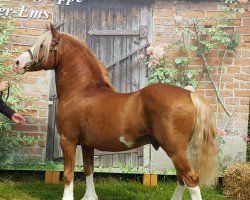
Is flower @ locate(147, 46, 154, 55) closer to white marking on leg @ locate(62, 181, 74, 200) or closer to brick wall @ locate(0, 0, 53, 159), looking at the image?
brick wall @ locate(0, 0, 53, 159)

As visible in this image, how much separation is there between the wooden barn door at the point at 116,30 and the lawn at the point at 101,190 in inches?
50.7

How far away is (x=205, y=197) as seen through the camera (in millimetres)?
4836

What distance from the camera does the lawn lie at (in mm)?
Answer: 4711

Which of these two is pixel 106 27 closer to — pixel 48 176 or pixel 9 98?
pixel 9 98

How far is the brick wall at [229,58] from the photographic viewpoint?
516 centimetres

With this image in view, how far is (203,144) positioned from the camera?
3.65 metres

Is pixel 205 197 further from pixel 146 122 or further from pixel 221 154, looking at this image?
pixel 146 122

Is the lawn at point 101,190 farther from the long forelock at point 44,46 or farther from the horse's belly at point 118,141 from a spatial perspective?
the long forelock at point 44,46

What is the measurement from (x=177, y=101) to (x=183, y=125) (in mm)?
227

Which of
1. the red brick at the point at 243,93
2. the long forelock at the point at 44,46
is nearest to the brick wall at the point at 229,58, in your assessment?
the red brick at the point at 243,93

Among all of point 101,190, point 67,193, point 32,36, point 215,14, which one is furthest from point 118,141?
point 215,14

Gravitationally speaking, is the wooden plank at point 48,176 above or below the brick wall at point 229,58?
below

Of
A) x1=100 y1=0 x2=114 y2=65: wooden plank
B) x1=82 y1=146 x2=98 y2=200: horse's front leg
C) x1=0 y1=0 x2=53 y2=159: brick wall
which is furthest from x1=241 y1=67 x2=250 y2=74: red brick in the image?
x1=0 y1=0 x2=53 y2=159: brick wall

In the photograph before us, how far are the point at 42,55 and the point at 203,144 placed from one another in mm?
1852
